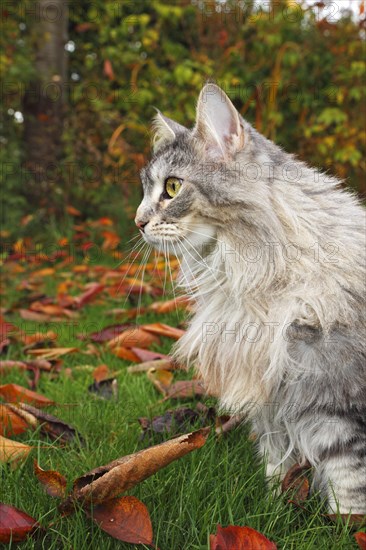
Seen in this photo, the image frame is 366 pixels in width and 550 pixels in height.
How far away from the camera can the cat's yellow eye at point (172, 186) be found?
1948 millimetres

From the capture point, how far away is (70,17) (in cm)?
734

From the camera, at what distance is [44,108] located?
21.1 feet

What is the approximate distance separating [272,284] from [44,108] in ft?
17.3

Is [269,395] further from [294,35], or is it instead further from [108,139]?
[294,35]

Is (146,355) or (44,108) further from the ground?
(44,108)

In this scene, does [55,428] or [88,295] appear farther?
[88,295]

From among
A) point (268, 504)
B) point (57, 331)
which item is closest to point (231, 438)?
point (268, 504)

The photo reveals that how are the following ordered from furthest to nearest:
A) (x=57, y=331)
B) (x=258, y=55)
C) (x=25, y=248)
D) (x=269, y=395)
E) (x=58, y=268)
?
(x=258, y=55) → (x=25, y=248) → (x=58, y=268) → (x=57, y=331) → (x=269, y=395)

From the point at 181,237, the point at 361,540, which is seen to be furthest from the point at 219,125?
the point at 361,540

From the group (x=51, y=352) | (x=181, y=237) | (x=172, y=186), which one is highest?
(x=172, y=186)

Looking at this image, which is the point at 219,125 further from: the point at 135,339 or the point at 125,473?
the point at 135,339

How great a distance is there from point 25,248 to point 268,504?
15.2 ft

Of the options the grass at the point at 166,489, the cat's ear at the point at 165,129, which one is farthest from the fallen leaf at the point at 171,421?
the cat's ear at the point at 165,129

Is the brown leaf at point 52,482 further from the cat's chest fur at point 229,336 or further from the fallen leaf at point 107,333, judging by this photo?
the fallen leaf at point 107,333
